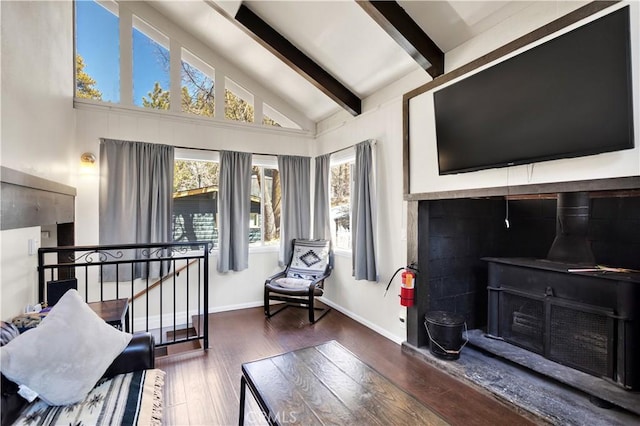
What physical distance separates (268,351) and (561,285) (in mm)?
2643

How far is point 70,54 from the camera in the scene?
3418 millimetres

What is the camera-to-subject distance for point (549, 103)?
6.11 feet

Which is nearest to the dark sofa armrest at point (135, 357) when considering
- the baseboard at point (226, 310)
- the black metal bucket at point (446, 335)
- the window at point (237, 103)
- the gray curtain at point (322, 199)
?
the baseboard at point (226, 310)

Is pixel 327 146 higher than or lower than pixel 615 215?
higher

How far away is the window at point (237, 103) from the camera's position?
173 inches

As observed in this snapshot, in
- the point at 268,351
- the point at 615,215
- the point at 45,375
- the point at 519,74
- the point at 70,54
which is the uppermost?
the point at 70,54

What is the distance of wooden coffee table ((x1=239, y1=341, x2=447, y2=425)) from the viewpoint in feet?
4.59

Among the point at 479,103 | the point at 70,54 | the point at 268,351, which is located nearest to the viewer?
the point at 479,103

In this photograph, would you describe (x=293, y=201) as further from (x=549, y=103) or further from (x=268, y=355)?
(x=549, y=103)

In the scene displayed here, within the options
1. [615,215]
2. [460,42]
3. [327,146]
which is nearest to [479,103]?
[460,42]

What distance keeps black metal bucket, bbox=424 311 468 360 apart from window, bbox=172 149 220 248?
298cm

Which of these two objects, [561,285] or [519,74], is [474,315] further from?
[519,74]

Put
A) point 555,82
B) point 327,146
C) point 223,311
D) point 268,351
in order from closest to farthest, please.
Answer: point 555,82 < point 268,351 < point 223,311 < point 327,146

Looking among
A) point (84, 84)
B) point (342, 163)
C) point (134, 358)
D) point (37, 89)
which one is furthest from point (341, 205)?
point (84, 84)
